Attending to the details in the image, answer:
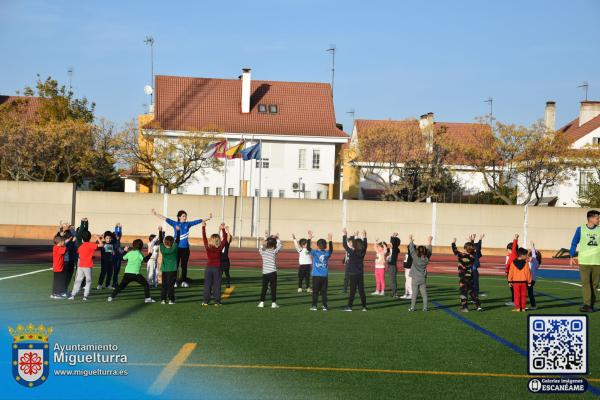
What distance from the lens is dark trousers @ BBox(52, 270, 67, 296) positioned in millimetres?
18609

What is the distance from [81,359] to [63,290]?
7965 mm

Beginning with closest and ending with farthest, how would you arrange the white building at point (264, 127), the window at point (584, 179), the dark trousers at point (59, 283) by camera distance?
the dark trousers at point (59, 283)
the window at point (584, 179)
the white building at point (264, 127)

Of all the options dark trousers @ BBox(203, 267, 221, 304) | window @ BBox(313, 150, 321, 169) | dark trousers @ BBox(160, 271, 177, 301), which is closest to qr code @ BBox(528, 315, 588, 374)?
dark trousers @ BBox(203, 267, 221, 304)

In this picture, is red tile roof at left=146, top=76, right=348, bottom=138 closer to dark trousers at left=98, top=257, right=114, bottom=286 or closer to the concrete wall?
the concrete wall

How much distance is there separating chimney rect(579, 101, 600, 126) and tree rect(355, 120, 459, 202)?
17.7 m

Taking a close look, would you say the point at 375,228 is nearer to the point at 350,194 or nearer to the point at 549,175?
the point at 549,175

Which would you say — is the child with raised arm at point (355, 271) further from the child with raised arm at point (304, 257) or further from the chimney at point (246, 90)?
the chimney at point (246, 90)

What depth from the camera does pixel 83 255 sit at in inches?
731

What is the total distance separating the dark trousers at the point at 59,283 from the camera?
1861 centimetres

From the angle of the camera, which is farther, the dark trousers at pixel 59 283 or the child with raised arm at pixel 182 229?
the child with raised arm at pixel 182 229

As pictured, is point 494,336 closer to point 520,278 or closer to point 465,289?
point 465,289

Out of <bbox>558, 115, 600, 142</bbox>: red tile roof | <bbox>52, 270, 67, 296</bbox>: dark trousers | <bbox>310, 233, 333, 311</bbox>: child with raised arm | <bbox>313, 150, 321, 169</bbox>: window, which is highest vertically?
<bbox>558, 115, 600, 142</bbox>: red tile roof

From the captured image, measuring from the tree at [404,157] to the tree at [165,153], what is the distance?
10963 millimetres

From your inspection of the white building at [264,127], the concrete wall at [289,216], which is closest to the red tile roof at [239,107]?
the white building at [264,127]
